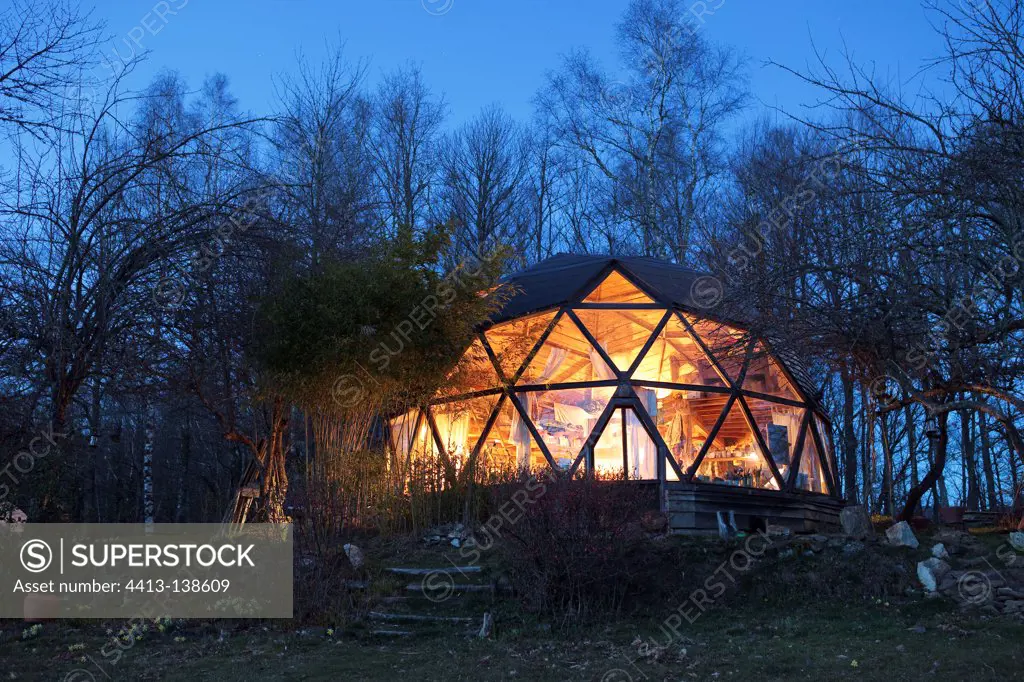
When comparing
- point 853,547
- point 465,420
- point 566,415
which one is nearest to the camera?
point 853,547

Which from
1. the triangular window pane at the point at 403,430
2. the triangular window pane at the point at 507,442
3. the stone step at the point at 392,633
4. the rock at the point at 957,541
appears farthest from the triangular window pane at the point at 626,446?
the stone step at the point at 392,633

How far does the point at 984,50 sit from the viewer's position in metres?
5.48

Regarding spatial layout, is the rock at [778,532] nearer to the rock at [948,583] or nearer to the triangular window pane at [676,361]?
the rock at [948,583]

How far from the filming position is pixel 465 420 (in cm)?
1478

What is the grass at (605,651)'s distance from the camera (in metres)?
7.26

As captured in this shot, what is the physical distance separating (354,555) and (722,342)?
22.3ft

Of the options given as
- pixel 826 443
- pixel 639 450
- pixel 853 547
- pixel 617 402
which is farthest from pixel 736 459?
pixel 853 547

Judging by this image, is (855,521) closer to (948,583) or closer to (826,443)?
(948,583)

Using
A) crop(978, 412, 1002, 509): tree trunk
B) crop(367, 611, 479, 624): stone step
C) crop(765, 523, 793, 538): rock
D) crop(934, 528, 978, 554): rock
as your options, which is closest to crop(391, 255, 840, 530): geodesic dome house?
crop(765, 523, 793, 538): rock

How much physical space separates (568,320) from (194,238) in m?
6.97

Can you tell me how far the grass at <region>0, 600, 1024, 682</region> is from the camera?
286 inches

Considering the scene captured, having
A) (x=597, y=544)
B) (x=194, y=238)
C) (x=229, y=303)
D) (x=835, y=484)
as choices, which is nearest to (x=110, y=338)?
(x=194, y=238)

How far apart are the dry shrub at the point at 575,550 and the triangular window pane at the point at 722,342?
471 centimetres

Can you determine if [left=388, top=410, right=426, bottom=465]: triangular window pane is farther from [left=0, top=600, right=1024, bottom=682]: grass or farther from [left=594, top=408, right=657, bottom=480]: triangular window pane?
[left=0, top=600, right=1024, bottom=682]: grass
